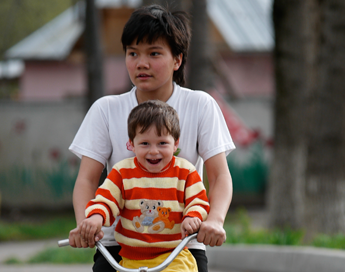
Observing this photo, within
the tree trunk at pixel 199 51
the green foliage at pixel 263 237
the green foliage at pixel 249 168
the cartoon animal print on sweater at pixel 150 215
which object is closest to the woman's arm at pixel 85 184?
the cartoon animal print on sweater at pixel 150 215

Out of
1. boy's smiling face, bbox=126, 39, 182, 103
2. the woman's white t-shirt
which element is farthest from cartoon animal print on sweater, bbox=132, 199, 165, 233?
boy's smiling face, bbox=126, 39, 182, 103

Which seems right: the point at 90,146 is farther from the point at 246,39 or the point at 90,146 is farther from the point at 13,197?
the point at 246,39

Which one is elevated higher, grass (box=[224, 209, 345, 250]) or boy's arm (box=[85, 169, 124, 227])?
boy's arm (box=[85, 169, 124, 227])

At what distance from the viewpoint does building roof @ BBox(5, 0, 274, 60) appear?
1579cm

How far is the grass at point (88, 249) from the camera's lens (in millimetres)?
5515

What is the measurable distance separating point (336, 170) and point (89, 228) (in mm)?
4943

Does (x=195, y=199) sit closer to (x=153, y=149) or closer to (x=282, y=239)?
(x=153, y=149)

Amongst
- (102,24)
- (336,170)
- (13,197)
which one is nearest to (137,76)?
(336,170)

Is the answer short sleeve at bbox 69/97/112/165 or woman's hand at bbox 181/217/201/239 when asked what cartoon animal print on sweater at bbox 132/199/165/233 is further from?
short sleeve at bbox 69/97/112/165

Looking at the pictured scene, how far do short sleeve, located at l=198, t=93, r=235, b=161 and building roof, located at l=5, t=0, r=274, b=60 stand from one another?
1310 cm

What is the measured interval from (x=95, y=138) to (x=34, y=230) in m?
7.43

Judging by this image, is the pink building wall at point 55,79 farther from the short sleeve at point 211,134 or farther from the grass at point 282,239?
the short sleeve at point 211,134

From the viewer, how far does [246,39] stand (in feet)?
54.5

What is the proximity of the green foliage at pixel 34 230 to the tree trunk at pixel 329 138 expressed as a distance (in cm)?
445
